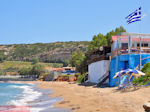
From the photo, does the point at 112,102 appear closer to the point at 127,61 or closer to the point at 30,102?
the point at 30,102

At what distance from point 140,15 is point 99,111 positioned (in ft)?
53.8

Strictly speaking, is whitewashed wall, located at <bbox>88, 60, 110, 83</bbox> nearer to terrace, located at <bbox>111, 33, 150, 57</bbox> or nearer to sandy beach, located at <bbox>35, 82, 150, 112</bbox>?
terrace, located at <bbox>111, 33, 150, 57</bbox>

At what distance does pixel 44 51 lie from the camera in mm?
182125

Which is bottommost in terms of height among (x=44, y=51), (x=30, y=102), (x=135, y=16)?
(x=30, y=102)

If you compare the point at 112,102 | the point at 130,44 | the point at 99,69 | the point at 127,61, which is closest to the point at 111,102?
the point at 112,102

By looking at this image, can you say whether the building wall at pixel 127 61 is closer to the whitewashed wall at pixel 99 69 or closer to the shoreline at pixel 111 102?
the whitewashed wall at pixel 99 69

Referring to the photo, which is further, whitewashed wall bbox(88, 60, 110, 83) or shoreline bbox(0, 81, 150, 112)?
whitewashed wall bbox(88, 60, 110, 83)

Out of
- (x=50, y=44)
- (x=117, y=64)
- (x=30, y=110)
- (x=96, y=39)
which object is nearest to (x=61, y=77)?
(x=96, y=39)

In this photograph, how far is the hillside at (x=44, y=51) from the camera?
167500 millimetres

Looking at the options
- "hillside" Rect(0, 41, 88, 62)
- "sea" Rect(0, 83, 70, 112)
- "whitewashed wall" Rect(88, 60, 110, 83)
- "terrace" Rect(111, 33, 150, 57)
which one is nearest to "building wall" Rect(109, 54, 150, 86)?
"terrace" Rect(111, 33, 150, 57)

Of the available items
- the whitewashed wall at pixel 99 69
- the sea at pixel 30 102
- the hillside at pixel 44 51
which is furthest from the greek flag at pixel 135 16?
the hillside at pixel 44 51

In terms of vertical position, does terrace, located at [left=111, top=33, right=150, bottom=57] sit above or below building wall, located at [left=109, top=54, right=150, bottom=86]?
above

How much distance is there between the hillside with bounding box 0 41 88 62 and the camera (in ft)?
550

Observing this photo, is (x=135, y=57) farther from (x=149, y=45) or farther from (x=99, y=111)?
(x=99, y=111)
